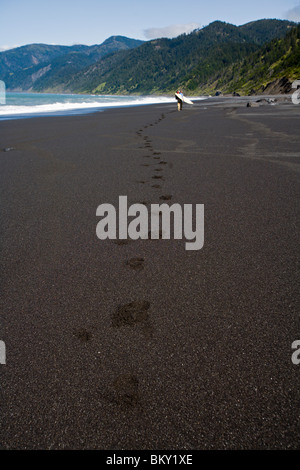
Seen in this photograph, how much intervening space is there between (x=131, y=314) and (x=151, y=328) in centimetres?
22

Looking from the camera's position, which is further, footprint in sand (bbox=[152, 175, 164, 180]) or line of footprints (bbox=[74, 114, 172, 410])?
footprint in sand (bbox=[152, 175, 164, 180])

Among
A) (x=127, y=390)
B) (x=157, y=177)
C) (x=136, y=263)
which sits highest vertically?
(x=157, y=177)

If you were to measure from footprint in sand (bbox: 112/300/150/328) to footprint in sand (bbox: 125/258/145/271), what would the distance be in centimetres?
53

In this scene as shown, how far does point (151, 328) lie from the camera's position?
203cm

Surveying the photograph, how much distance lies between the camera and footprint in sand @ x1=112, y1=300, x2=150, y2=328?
2096 mm

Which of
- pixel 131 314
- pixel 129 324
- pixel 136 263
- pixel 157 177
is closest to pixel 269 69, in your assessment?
Answer: pixel 157 177

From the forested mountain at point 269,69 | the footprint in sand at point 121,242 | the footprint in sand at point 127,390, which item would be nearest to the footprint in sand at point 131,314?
the footprint in sand at point 127,390

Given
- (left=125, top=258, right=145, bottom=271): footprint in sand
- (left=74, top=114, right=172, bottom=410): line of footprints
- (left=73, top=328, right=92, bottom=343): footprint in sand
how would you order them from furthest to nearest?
(left=125, top=258, right=145, bottom=271): footprint in sand < (left=73, top=328, right=92, bottom=343): footprint in sand < (left=74, top=114, right=172, bottom=410): line of footprints

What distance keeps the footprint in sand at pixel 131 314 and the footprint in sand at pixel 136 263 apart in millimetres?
534

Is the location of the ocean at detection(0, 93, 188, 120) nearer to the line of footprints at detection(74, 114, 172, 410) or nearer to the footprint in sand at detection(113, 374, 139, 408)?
the line of footprints at detection(74, 114, 172, 410)

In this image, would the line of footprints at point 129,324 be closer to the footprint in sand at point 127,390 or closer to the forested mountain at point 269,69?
the footprint in sand at point 127,390

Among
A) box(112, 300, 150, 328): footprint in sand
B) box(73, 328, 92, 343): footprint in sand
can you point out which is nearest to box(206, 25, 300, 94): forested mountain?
box(112, 300, 150, 328): footprint in sand

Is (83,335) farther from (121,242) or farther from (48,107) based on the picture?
(48,107)

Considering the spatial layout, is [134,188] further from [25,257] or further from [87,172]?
[25,257]
